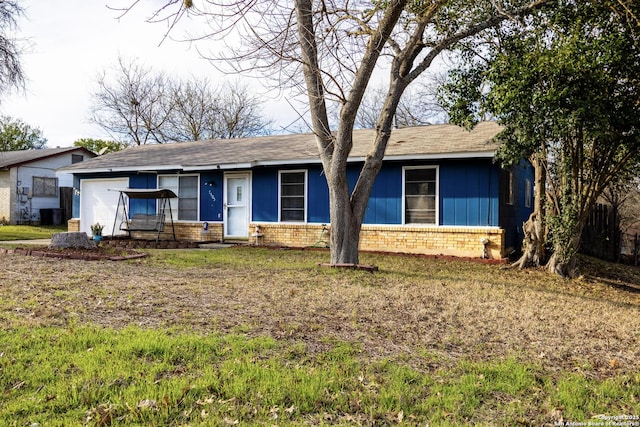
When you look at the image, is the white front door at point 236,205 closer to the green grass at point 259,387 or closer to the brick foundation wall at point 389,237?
the brick foundation wall at point 389,237

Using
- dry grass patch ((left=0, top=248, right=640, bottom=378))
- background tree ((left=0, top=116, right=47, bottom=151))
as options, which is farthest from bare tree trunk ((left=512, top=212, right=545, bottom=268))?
background tree ((left=0, top=116, right=47, bottom=151))

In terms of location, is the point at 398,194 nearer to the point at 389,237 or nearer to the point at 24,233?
the point at 389,237

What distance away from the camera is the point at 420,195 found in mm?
12016

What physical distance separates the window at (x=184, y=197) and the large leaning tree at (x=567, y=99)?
28.2ft

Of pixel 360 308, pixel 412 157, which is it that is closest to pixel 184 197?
pixel 412 157

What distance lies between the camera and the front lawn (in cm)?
291

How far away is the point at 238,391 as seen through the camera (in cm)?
309

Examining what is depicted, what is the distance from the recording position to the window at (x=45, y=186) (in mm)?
23781

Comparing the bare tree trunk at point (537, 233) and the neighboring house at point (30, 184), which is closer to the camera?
the bare tree trunk at point (537, 233)

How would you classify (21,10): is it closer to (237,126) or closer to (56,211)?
(56,211)

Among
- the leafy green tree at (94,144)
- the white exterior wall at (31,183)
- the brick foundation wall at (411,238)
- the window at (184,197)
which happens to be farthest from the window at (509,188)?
the leafy green tree at (94,144)

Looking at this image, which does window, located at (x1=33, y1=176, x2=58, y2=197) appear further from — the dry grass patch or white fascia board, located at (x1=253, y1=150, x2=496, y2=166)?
the dry grass patch

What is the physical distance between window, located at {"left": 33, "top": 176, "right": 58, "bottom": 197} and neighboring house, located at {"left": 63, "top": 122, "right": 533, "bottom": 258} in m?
8.59

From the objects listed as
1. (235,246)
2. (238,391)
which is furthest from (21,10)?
(238,391)
